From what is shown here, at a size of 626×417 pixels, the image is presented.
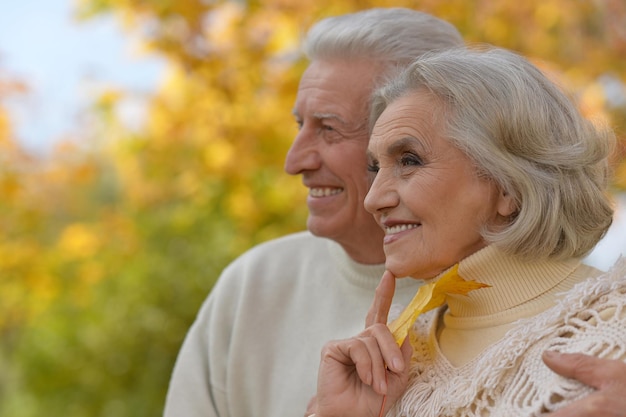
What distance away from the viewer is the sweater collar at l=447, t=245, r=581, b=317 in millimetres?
1980

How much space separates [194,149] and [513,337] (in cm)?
386

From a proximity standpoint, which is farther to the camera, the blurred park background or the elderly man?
the blurred park background

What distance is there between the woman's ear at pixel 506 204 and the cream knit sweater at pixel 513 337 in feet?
0.27

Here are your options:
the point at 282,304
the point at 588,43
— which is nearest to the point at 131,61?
the point at 588,43

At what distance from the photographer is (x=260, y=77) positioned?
5.23 metres

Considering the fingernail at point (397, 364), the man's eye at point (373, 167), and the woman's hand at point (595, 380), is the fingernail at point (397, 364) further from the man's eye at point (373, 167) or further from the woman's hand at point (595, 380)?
the man's eye at point (373, 167)

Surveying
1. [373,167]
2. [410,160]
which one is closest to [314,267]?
[373,167]

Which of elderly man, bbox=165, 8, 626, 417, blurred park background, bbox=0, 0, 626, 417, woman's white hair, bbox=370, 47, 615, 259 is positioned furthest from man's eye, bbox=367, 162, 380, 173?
blurred park background, bbox=0, 0, 626, 417

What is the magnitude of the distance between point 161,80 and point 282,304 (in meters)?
3.49

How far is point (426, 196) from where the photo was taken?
78.4 inches

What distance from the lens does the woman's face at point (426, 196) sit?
198 centimetres

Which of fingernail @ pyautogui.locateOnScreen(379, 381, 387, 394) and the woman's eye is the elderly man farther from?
fingernail @ pyautogui.locateOnScreen(379, 381, 387, 394)

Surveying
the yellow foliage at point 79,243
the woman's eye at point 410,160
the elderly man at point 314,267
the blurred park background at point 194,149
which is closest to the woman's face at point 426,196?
the woman's eye at point 410,160

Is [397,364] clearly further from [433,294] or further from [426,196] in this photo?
[426,196]
